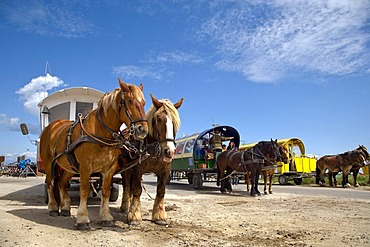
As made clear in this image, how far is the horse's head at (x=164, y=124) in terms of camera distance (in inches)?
183

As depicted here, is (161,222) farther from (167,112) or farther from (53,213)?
(53,213)

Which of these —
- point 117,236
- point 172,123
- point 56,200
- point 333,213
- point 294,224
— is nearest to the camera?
point 117,236

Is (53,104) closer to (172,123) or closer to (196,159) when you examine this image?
(172,123)

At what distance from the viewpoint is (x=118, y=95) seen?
461 centimetres

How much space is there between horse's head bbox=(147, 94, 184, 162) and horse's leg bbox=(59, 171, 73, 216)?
2.03m

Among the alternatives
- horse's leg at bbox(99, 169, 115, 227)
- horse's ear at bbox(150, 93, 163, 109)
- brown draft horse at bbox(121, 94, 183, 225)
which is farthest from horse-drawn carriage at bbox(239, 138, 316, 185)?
horse's leg at bbox(99, 169, 115, 227)

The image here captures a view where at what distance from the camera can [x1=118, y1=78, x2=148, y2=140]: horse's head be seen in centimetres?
420

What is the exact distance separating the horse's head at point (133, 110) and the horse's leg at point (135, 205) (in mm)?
1178

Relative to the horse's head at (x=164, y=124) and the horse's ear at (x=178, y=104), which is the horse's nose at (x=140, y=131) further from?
the horse's ear at (x=178, y=104)

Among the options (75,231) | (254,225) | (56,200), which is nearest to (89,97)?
(56,200)

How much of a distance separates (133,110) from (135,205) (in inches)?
68.4

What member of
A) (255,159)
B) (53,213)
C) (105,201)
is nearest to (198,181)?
(255,159)

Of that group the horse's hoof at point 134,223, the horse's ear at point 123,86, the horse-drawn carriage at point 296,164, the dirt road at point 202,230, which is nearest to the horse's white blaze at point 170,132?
the horse's ear at point 123,86

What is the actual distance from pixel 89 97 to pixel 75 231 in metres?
4.74
